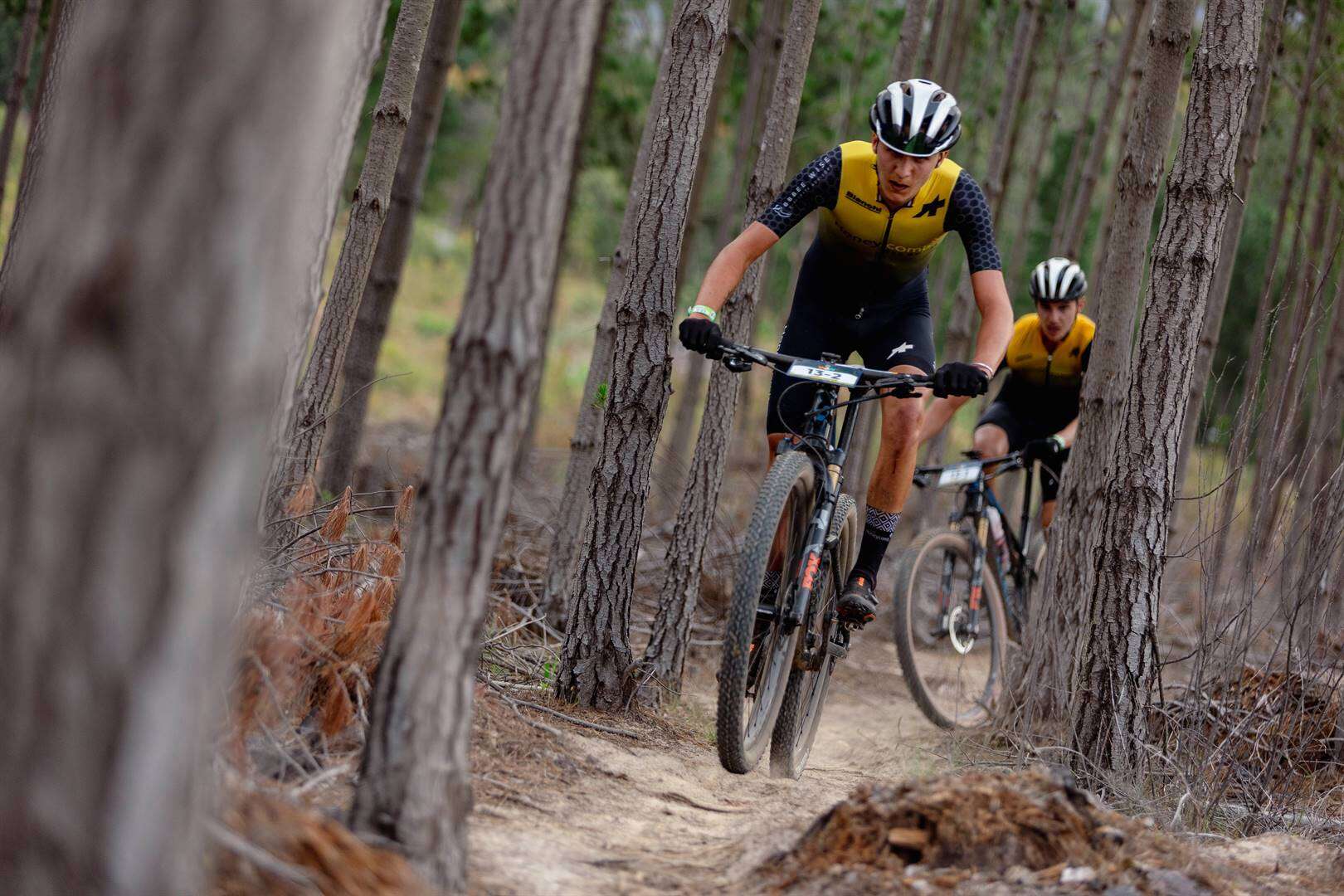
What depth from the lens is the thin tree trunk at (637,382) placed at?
4.72m

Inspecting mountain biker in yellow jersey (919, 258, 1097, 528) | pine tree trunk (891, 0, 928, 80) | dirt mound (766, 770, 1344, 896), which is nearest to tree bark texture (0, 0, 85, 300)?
dirt mound (766, 770, 1344, 896)

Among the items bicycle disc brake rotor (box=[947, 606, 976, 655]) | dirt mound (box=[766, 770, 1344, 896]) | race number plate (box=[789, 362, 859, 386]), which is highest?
race number plate (box=[789, 362, 859, 386])

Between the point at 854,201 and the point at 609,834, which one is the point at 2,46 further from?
the point at 609,834

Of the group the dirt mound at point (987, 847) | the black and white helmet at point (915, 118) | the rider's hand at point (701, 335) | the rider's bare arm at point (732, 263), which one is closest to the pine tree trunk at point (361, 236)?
the rider's bare arm at point (732, 263)

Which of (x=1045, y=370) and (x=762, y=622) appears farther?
(x=1045, y=370)

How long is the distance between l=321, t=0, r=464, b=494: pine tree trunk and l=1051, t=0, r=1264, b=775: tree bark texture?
4.31 m

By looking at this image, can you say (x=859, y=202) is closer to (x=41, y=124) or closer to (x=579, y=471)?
(x=579, y=471)

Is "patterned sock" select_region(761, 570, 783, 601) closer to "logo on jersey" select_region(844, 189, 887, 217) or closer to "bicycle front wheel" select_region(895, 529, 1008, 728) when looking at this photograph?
"logo on jersey" select_region(844, 189, 887, 217)

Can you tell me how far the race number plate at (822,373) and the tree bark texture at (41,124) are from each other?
12.0 feet

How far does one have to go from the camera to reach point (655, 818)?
387 centimetres

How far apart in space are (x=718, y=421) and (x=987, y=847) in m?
2.89

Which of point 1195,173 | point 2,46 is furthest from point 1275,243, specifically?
point 2,46

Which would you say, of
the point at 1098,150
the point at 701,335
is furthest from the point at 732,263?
the point at 1098,150

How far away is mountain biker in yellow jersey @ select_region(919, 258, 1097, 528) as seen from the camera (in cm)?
706
